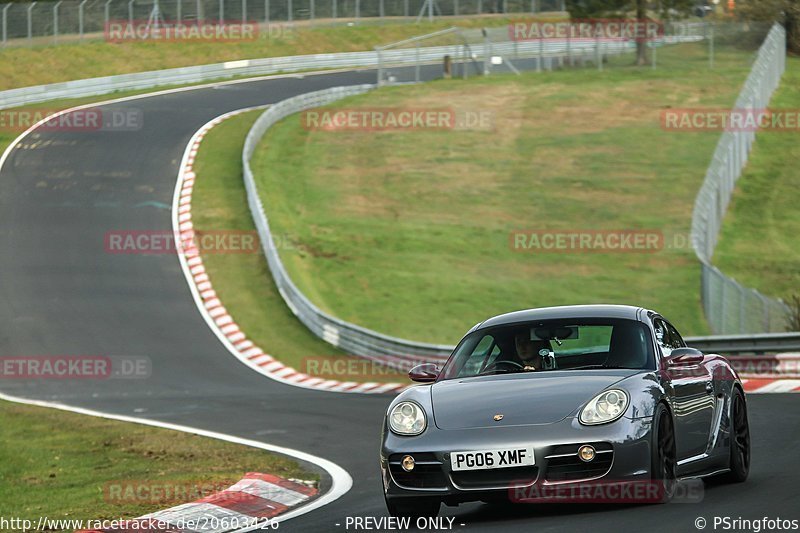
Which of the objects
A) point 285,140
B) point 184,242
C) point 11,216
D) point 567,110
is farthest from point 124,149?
point 567,110

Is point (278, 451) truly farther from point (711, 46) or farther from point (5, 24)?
point (5, 24)

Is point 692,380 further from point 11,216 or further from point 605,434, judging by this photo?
point 11,216

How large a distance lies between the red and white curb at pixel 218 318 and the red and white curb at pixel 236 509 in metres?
9.59

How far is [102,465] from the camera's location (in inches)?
551

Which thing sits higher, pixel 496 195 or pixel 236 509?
pixel 236 509

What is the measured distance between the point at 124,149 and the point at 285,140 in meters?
5.50

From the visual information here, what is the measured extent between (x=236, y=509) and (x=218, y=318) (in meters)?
18.4

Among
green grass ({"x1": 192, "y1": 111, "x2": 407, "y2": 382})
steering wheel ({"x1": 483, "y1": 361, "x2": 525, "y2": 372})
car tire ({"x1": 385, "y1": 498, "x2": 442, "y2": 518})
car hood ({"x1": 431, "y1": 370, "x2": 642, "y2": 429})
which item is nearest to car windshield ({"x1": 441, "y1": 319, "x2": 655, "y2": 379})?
steering wheel ({"x1": 483, "y1": 361, "x2": 525, "y2": 372})

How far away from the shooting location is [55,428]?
1775cm

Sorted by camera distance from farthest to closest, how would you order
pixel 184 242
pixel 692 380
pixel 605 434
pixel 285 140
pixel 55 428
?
1. pixel 285 140
2. pixel 184 242
3. pixel 55 428
4. pixel 692 380
5. pixel 605 434

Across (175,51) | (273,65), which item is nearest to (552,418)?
(273,65)

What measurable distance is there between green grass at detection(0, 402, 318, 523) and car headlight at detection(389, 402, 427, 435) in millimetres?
2549

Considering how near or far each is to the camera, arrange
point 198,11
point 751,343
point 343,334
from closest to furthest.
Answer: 1. point 751,343
2. point 343,334
3. point 198,11

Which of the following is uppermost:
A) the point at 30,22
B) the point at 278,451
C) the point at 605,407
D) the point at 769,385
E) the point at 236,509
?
the point at 605,407
